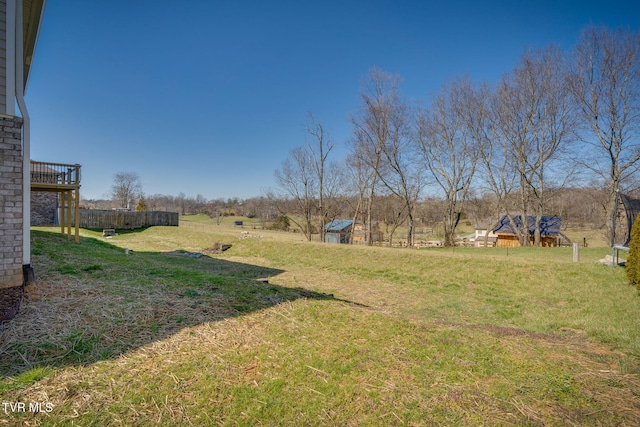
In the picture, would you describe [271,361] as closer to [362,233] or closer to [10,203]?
[10,203]

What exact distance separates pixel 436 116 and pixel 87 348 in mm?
20624

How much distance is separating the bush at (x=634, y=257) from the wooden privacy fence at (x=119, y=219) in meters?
32.6

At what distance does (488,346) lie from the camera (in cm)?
352

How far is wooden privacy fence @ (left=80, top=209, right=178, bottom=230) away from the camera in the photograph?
26.8 meters

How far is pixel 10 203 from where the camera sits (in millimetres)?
4309

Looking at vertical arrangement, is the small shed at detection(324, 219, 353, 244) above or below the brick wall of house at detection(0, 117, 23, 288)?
below

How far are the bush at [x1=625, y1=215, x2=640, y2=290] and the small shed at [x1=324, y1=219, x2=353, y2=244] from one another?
65.1ft

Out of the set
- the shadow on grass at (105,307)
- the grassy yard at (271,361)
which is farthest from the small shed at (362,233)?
the shadow on grass at (105,307)

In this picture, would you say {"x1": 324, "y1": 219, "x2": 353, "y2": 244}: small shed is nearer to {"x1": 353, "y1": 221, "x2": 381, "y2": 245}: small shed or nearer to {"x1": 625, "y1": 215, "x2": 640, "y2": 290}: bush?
{"x1": 353, "y1": 221, "x2": 381, "y2": 245}: small shed

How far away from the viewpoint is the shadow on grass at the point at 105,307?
9.21 feet

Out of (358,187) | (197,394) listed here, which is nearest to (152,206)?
(358,187)

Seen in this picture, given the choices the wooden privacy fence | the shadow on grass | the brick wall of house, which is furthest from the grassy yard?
the wooden privacy fence

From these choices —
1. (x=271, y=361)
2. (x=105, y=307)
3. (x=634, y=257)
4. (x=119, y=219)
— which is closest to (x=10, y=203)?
(x=105, y=307)

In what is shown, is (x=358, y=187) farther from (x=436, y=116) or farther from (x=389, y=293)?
(x=389, y=293)
